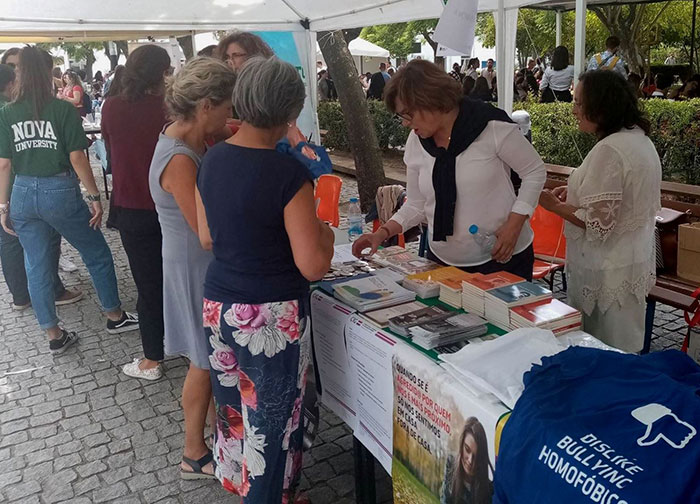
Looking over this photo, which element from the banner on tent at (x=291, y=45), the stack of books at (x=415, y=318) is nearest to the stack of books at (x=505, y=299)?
the stack of books at (x=415, y=318)

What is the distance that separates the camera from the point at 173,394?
350cm

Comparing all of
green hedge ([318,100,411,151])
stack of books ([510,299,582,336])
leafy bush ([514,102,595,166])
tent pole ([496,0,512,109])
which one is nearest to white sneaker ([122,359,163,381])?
stack of books ([510,299,582,336])

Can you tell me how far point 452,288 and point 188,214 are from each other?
983 millimetres

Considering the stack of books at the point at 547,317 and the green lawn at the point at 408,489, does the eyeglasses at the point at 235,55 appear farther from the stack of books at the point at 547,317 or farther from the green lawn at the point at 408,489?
the green lawn at the point at 408,489

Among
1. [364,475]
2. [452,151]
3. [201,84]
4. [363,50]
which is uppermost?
[363,50]

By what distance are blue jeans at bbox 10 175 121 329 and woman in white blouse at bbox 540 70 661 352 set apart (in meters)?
2.93

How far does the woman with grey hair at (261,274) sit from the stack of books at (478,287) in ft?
1.67

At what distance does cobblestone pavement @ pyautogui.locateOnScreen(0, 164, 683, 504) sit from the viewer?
2646 millimetres

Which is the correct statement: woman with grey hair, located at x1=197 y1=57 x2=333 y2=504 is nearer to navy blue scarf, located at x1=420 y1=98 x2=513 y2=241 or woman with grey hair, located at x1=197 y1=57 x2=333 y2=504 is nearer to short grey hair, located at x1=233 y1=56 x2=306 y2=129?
short grey hair, located at x1=233 y1=56 x2=306 y2=129

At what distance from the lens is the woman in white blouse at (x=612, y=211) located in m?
2.42

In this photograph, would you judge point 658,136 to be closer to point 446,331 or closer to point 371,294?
point 371,294

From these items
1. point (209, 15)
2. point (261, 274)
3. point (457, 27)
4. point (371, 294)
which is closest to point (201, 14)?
point (209, 15)

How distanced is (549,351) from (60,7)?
5.81 metres

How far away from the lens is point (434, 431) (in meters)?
1.69
